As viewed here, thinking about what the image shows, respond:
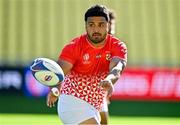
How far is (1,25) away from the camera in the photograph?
20.0 metres

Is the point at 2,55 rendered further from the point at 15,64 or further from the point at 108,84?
the point at 108,84

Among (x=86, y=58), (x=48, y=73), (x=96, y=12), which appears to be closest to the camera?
(x=48, y=73)

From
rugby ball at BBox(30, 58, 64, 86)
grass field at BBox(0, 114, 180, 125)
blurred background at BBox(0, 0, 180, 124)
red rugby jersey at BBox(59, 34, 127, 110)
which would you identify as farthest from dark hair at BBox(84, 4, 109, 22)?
blurred background at BBox(0, 0, 180, 124)

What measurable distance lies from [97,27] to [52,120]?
25.7 feet

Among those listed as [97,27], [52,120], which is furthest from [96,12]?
[52,120]

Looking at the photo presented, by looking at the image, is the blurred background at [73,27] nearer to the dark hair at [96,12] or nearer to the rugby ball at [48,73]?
the dark hair at [96,12]

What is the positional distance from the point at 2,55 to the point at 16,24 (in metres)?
1.27

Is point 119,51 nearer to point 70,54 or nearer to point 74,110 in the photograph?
point 70,54

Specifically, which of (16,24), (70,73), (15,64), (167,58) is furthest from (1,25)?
(70,73)

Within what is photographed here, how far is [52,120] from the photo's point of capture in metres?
14.4

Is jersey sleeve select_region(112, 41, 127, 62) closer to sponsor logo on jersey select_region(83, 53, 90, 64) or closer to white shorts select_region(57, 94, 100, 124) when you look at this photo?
sponsor logo on jersey select_region(83, 53, 90, 64)

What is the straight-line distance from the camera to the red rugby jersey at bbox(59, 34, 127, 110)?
6.91 meters

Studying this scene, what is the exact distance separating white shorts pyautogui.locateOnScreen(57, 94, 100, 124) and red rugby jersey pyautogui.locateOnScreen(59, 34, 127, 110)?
66 mm

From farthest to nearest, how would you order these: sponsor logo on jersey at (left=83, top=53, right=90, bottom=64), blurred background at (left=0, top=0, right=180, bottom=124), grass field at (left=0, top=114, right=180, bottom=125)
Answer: blurred background at (left=0, top=0, right=180, bottom=124) < grass field at (left=0, top=114, right=180, bottom=125) < sponsor logo on jersey at (left=83, top=53, right=90, bottom=64)
